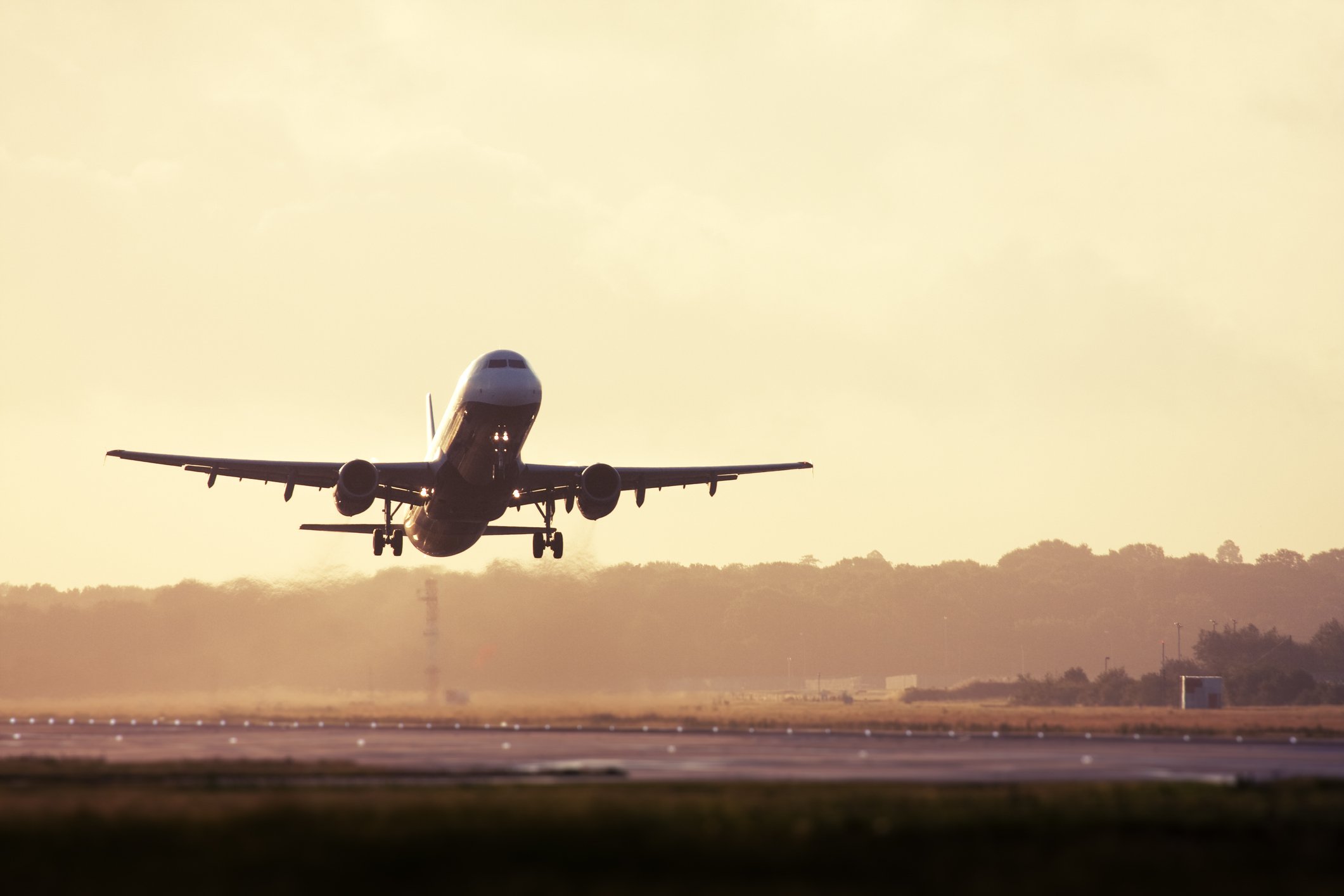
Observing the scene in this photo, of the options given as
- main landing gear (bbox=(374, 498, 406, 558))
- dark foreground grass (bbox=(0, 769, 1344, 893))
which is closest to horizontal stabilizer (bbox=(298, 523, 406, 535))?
main landing gear (bbox=(374, 498, 406, 558))

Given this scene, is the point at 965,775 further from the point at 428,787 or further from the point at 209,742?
the point at 209,742

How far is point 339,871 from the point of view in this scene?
70.4 ft

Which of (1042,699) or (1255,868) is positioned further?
(1042,699)

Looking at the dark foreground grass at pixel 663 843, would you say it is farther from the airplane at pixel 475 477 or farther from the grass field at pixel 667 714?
the grass field at pixel 667 714

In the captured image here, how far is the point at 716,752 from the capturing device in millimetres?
45625

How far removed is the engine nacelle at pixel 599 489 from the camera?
65125 mm

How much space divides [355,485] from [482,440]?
245 inches

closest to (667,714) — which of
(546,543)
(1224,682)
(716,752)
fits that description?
(546,543)

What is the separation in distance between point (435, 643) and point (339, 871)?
67.9 meters

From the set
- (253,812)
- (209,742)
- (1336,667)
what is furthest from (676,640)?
(1336,667)

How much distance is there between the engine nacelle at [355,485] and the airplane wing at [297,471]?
561 millimetres

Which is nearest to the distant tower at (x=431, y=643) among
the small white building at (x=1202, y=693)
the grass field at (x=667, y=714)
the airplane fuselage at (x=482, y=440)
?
the grass field at (x=667, y=714)

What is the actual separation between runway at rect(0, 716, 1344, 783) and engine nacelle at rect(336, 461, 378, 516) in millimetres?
8577

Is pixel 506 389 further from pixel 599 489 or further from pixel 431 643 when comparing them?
pixel 431 643
